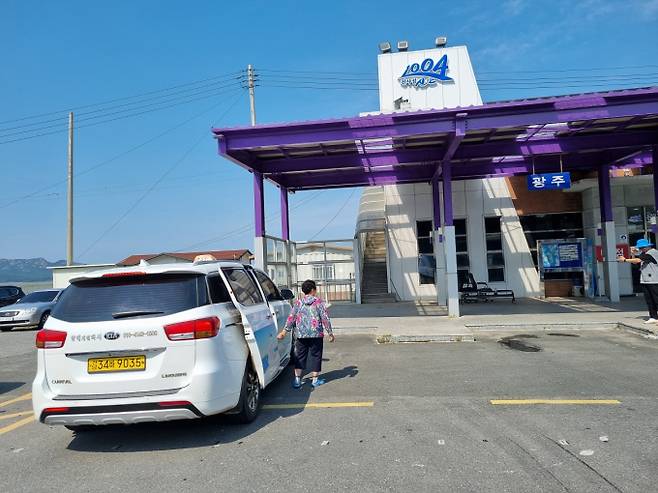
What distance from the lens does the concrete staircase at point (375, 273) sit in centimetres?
2041

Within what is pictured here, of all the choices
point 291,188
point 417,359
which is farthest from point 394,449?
point 291,188

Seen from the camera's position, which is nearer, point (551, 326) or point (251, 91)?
point (551, 326)

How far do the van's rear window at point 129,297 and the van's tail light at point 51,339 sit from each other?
0.15m

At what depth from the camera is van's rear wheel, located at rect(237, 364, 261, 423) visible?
5.20m

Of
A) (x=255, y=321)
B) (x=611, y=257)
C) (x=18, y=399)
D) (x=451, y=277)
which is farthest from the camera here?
(x=611, y=257)

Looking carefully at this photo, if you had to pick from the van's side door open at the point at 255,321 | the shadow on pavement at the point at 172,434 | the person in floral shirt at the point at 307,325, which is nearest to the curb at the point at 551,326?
the person in floral shirt at the point at 307,325

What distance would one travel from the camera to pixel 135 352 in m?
4.59

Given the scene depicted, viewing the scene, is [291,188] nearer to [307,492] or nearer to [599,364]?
[599,364]

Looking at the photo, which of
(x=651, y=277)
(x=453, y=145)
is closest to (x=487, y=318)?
(x=651, y=277)

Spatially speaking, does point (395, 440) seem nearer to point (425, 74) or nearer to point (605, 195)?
point (605, 195)

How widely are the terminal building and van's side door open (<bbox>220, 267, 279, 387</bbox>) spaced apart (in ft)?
23.0

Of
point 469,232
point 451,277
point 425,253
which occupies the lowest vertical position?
point 451,277

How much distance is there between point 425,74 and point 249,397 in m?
19.0

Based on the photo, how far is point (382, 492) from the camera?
3.70 m
